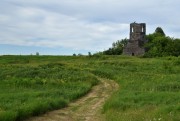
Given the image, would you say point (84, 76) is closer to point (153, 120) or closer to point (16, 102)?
point (16, 102)

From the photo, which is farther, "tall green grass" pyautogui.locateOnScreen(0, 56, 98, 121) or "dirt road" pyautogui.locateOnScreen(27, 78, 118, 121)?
"dirt road" pyautogui.locateOnScreen(27, 78, 118, 121)

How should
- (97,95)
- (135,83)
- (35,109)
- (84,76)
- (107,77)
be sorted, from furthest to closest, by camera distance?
(107,77), (84,76), (135,83), (97,95), (35,109)

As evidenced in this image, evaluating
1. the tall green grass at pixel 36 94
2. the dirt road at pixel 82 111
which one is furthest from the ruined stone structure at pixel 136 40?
the dirt road at pixel 82 111

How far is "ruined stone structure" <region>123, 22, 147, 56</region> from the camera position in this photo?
286ft

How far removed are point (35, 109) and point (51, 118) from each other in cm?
86

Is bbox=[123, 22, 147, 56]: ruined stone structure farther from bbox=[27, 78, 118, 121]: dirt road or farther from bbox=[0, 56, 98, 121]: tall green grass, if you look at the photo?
bbox=[27, 78, 118, 121]: dirt road

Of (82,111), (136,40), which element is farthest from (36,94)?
(136,40)

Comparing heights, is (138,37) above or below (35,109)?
above

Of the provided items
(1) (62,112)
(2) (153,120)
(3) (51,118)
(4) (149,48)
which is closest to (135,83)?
(1) (62,112)

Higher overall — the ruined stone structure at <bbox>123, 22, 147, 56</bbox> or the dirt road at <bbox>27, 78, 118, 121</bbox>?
the ruined stone structure at <bbox>123, 22, 147, 56</bbox>

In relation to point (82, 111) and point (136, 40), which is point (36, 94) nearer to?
point (82, 111)

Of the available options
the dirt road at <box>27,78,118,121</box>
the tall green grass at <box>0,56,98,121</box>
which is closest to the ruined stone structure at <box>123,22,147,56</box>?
the tall green grass at <box>0,56,98,121</box>

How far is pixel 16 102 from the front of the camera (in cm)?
1791

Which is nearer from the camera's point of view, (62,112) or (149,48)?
(62,112)
